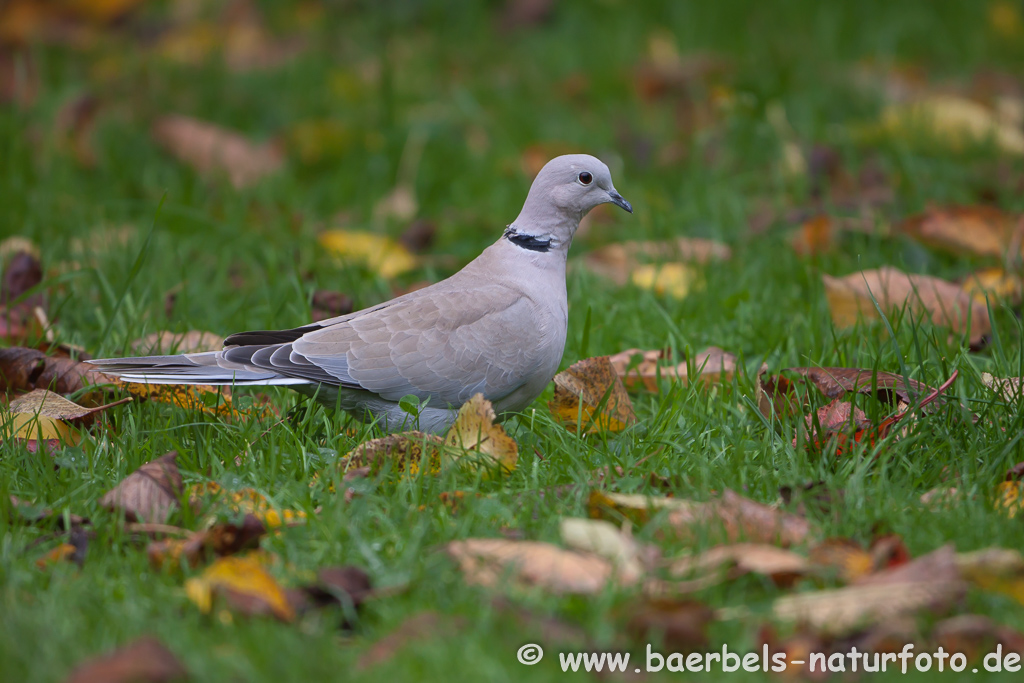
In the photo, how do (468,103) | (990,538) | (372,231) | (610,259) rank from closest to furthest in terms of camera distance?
(990,538) < (610,259) < (372,231) < (468,103)

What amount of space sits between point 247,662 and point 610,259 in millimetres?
3802

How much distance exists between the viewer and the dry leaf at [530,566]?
2.48 m

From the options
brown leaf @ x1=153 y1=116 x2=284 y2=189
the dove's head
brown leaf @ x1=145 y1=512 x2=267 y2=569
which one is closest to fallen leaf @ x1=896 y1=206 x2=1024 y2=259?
the dove's head

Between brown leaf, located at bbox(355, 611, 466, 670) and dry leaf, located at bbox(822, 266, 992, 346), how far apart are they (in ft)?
8.80

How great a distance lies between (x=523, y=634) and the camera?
2.31 m

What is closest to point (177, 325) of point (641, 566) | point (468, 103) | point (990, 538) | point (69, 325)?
point (69, 325)

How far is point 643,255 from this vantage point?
18.3 ft

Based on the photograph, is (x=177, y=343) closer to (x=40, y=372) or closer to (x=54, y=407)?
(x=40, y=372)

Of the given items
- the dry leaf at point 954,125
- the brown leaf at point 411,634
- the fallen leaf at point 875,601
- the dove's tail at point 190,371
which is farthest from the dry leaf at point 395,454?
the dry leaf at point 954,125

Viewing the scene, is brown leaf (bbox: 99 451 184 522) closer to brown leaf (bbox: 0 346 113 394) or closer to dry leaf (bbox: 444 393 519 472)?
dry leaf (bbox: 444 393 519 472)

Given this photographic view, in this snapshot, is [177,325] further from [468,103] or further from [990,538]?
[468,103]

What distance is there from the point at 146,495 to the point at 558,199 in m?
1.81

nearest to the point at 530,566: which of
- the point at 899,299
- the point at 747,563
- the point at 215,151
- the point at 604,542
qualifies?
the point at 604,542

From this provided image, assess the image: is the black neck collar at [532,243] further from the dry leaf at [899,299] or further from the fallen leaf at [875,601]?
the fallen leaf at [875,601]
